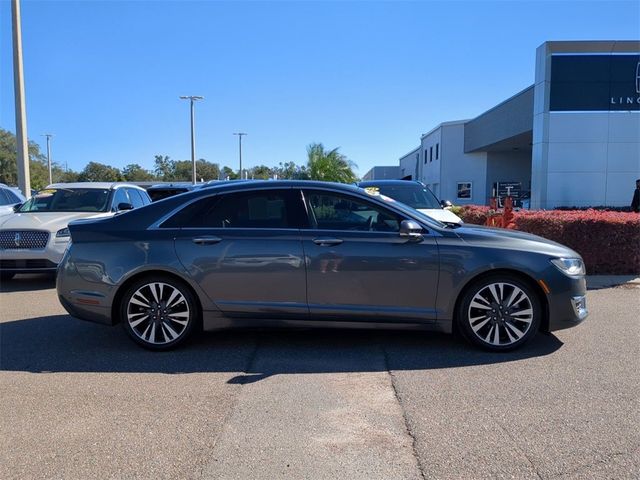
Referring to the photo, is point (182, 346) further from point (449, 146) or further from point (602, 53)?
point (449, 146)

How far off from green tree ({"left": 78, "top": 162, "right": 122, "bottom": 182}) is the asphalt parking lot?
284 feet

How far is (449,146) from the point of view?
1730 inches

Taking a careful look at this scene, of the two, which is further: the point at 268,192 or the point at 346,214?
the point at 268,192

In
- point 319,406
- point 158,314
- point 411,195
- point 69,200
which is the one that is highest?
point 411,195

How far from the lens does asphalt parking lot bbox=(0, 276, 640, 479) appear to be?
3.05m

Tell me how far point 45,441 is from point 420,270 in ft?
10.5

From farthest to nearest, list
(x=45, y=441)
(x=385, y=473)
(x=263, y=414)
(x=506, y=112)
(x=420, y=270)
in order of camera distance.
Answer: (x=506, y=112) → (x=420, y=270) → (x=263, y=414) → (x=45, y=441) → (x=385, y=473)

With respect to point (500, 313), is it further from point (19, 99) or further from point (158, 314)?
point (19, 99)

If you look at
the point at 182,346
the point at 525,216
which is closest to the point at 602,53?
the point at 525,216

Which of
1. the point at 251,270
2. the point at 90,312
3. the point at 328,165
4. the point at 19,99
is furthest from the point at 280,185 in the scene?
the point at 328,165

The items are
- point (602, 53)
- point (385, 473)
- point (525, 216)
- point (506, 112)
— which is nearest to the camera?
point (385, 473)

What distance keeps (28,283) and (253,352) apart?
5.80 m

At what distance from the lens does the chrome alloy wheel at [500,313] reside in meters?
4.83

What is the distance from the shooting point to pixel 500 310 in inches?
191
